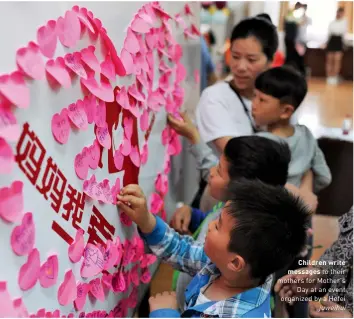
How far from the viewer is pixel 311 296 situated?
53.2 inches

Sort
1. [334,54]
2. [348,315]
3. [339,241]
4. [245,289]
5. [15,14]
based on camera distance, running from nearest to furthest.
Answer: [15,14]
[245,289]
[348,315]
[339,241]
[334,54]

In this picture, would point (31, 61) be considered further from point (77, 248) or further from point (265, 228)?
point (265, 228)

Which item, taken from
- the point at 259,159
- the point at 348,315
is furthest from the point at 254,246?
the point at 348,315

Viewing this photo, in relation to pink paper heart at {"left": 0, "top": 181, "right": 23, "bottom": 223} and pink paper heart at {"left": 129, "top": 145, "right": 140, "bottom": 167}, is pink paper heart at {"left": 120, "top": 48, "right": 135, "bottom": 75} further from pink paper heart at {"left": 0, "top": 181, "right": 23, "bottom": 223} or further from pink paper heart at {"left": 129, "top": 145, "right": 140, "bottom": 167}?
pink paper heart at {"left": 0, "top": 181, "right": 23, "bottom": 223}

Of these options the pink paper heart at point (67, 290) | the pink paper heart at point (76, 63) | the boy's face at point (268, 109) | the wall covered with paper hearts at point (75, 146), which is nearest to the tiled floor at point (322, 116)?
the wall covered with paper hearts at point (75, 146)

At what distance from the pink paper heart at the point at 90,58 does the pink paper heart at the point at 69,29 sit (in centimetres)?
3

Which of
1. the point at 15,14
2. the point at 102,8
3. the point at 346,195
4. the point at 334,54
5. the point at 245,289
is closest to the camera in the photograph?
the point at 15,14

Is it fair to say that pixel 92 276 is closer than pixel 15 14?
No

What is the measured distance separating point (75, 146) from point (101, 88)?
0.13 meters

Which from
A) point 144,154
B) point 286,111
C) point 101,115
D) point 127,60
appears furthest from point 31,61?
point 286,111

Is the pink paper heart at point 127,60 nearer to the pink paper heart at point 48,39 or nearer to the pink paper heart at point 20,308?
the pink paper heart at point 48,39

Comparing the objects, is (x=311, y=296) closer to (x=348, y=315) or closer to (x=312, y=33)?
(x=348, y=315)

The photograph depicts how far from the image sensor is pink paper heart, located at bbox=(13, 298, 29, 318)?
671mm

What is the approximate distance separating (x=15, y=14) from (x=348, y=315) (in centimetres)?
101
